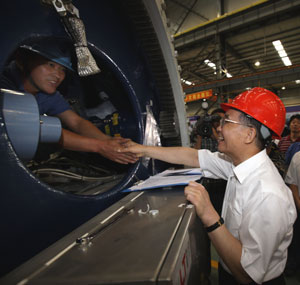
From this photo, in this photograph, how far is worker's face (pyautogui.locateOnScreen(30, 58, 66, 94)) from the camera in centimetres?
94

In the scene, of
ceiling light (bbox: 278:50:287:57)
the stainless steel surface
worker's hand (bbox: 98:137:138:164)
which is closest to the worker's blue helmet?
worker's hand (bbox: 98:137:138:164)

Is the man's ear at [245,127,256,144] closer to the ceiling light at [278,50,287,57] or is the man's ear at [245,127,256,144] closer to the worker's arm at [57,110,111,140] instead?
the worker's arm at [57,110,111,140]

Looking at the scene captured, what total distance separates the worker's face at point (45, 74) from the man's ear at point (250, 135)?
0.95 metres

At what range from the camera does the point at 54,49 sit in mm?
871

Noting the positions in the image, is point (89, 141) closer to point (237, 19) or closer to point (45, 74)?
point (45, 74)

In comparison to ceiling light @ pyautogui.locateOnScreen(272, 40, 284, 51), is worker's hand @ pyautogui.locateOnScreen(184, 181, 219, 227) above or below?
below

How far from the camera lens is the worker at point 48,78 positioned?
849mm

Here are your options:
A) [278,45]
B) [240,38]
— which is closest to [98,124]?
[240,38]

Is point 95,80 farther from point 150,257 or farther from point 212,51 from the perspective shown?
point 212,51

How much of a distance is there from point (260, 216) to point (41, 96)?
1.16 m

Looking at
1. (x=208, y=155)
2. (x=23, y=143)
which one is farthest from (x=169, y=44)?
(x=23, y=143)

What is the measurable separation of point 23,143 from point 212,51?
855 cm

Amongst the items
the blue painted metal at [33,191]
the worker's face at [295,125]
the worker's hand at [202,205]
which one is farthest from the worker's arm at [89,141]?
the worker's face at [295,125]

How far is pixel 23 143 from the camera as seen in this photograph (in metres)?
0.61
